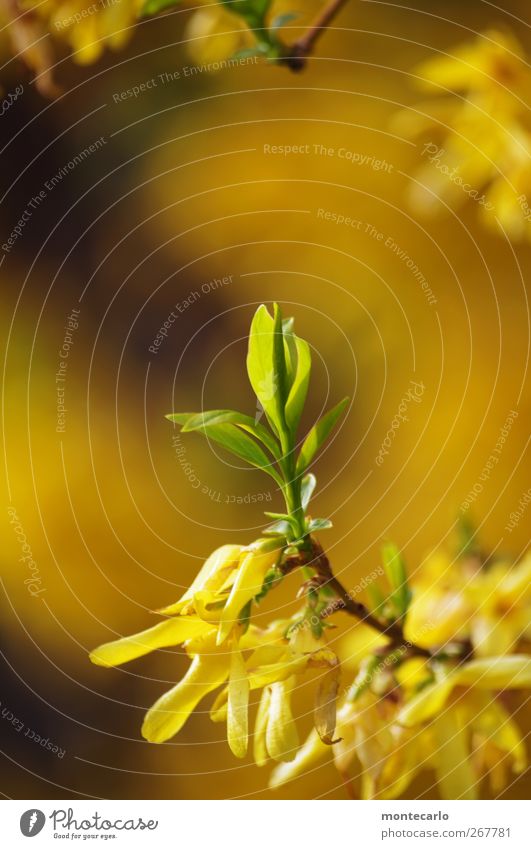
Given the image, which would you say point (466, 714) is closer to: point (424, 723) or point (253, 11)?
point (424, 723)

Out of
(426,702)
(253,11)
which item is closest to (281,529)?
(426,702)

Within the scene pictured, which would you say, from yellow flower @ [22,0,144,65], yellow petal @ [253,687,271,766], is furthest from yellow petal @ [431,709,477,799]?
yellow flower @ [22,0,144,65]

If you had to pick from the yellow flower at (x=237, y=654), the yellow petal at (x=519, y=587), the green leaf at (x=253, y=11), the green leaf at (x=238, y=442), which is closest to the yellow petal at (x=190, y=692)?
the yellow flower at (x=237, y=654)

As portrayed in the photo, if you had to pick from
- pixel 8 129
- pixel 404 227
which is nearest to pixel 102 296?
pixel 8 129

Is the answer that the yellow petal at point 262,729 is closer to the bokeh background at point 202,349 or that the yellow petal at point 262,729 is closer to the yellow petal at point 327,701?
the yellow petal at point 327,701

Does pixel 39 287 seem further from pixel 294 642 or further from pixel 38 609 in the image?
pixel 294 642
